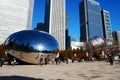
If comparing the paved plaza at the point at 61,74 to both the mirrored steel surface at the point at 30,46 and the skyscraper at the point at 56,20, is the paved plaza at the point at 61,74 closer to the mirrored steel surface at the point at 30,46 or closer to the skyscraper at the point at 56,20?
the mirrored steel surface at the point at 30,46

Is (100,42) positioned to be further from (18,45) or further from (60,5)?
(60,5)

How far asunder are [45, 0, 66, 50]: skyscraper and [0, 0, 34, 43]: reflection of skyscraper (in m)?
39.2

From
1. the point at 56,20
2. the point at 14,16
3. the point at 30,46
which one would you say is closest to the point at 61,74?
the point at 30,46

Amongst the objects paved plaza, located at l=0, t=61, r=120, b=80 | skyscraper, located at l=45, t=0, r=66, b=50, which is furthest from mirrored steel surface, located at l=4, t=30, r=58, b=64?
skyscraper, located at l=45, t=0, r=66, b=50

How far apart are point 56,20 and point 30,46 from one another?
6356 inches

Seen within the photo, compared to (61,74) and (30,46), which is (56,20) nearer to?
(30,46)

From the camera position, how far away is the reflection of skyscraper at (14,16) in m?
126

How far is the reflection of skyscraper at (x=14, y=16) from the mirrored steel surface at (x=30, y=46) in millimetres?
102932

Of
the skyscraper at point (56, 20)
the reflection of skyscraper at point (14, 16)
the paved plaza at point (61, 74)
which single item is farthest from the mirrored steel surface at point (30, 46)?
the skyscraper at point (56, 20)

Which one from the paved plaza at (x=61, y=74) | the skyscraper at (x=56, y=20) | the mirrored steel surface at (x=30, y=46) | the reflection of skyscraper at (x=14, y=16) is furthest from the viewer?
the skyscraper at (x=56, y=20)

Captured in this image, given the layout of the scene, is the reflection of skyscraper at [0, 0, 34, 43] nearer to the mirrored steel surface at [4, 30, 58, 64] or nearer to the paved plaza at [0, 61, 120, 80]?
the mirrored steel surface at [4, 30, 58, 64]

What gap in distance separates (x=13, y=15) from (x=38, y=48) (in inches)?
4597

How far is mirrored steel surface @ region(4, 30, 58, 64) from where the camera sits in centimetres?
2469

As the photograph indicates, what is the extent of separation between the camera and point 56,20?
18450 cm
